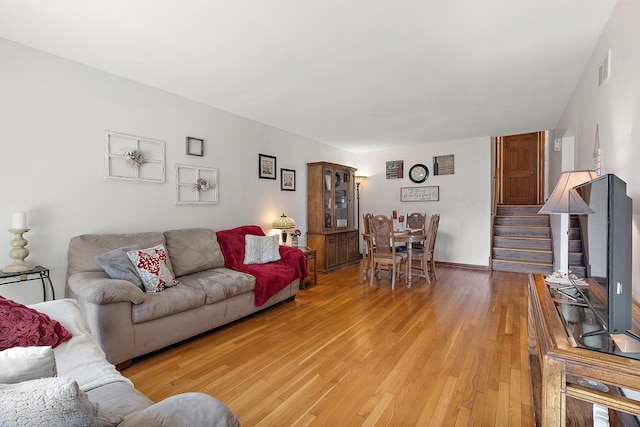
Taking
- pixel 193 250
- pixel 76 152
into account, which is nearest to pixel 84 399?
pixel 193 250

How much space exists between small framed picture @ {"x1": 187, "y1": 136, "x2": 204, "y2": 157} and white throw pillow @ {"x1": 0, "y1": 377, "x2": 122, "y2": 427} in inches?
129

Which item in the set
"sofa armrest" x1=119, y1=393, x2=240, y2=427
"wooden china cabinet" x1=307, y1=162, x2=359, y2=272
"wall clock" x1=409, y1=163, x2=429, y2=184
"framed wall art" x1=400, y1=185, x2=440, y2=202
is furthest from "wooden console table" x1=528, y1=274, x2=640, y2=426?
"wall clock" x1=409, y1=163, x2=429, y2=184

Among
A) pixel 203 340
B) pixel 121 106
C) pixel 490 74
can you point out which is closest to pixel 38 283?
pixel 203 340

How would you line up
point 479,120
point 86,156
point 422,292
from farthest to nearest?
point 479,120, point 422,292, point 86,156

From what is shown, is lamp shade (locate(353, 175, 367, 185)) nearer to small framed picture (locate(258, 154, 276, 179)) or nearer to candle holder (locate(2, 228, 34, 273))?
small framed picture (locate(258, 154, 276, 179))

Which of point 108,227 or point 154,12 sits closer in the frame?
point 154,12

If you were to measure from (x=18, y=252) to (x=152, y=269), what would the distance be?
92 cm

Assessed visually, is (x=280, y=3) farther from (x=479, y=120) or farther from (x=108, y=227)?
(x=479, y=120)

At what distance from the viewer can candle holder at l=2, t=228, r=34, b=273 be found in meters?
2.24

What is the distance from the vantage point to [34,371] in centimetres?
74

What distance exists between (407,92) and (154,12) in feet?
8.17

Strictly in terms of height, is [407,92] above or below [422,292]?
above

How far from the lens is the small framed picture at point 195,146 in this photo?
11.7ft

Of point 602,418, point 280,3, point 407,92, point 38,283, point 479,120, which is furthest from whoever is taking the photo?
point 479,120
